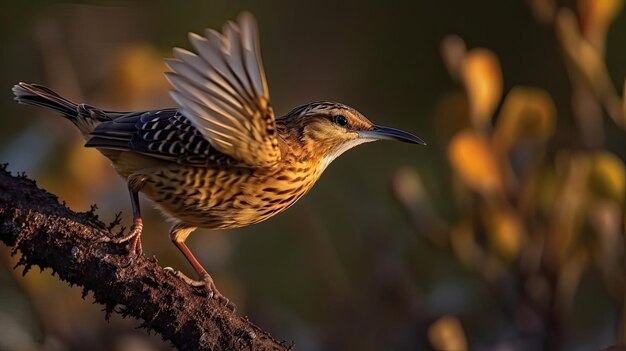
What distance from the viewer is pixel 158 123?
13.5 feet

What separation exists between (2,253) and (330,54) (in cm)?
403

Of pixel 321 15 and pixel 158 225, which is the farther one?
pixel 321 15

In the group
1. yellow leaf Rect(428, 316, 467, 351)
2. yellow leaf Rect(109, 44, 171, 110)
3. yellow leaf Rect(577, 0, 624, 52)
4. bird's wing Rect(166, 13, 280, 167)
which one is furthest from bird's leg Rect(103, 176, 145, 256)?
yellow leaf Rect(577, 0, 624, 52)

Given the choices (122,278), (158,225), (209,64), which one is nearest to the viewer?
(122,278)

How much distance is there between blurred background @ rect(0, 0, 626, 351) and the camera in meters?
4.95

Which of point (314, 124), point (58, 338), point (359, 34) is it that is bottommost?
point (58, 338)

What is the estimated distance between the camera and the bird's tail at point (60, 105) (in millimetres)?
4492

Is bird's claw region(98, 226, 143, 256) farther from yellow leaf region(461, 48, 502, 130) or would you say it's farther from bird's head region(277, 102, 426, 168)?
yellow leaf region(461, 48, 502, 130)

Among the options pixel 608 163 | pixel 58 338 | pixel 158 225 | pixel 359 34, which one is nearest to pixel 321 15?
pixel 359 34

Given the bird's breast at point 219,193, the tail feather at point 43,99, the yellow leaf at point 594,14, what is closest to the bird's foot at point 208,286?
the bird's breast at point 219,193

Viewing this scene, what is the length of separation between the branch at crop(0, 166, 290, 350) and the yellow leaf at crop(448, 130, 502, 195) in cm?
183

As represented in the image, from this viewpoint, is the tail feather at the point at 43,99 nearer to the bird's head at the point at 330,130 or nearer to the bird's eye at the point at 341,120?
the bird's head at the point at 330,130

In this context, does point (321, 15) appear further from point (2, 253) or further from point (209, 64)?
point (209, 64)

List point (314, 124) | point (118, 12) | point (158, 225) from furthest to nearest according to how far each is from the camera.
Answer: point (118, 12) → point (158, 225) → point (314, 124)
